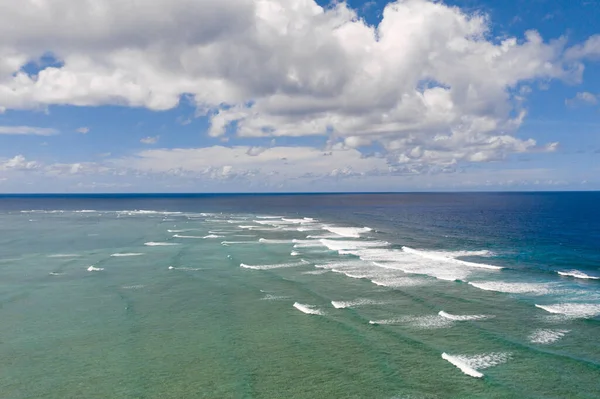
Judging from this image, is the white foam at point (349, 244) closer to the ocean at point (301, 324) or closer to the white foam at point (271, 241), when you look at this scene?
the white foam at point (271, 241)

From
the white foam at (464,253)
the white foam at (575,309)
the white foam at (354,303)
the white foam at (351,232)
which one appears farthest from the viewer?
the white foam at (351,232)

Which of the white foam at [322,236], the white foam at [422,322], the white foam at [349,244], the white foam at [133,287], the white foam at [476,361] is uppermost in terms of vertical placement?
the white foam at [322,236]

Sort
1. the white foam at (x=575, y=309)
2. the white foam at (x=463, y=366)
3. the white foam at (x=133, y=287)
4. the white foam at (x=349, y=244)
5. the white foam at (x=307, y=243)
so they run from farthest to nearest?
the white foam at (x=307, y=243) → the white foam at (x=349, y=244) → the white foam at (x=133, y=287) → the white foam at (x=575, y=309) → the white foam at (x=463, y=366)

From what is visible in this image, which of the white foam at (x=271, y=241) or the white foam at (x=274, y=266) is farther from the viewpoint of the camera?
the white foam at (x=271, y=241)

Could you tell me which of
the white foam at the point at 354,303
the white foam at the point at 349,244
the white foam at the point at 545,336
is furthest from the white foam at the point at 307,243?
the white foam at the point at 545,336

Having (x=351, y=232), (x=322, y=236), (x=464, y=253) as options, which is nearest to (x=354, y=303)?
(x=464, y=253)

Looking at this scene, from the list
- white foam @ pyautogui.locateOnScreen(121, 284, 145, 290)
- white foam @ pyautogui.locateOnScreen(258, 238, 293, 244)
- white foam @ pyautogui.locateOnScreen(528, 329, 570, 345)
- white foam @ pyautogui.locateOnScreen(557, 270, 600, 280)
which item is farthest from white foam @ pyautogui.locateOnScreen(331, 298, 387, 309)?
white foam @ pyautogui.locateOnScreen(258, 238, 293, 244)

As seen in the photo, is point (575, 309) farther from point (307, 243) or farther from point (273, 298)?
point (307, 243)

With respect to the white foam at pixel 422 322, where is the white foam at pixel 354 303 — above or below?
above
